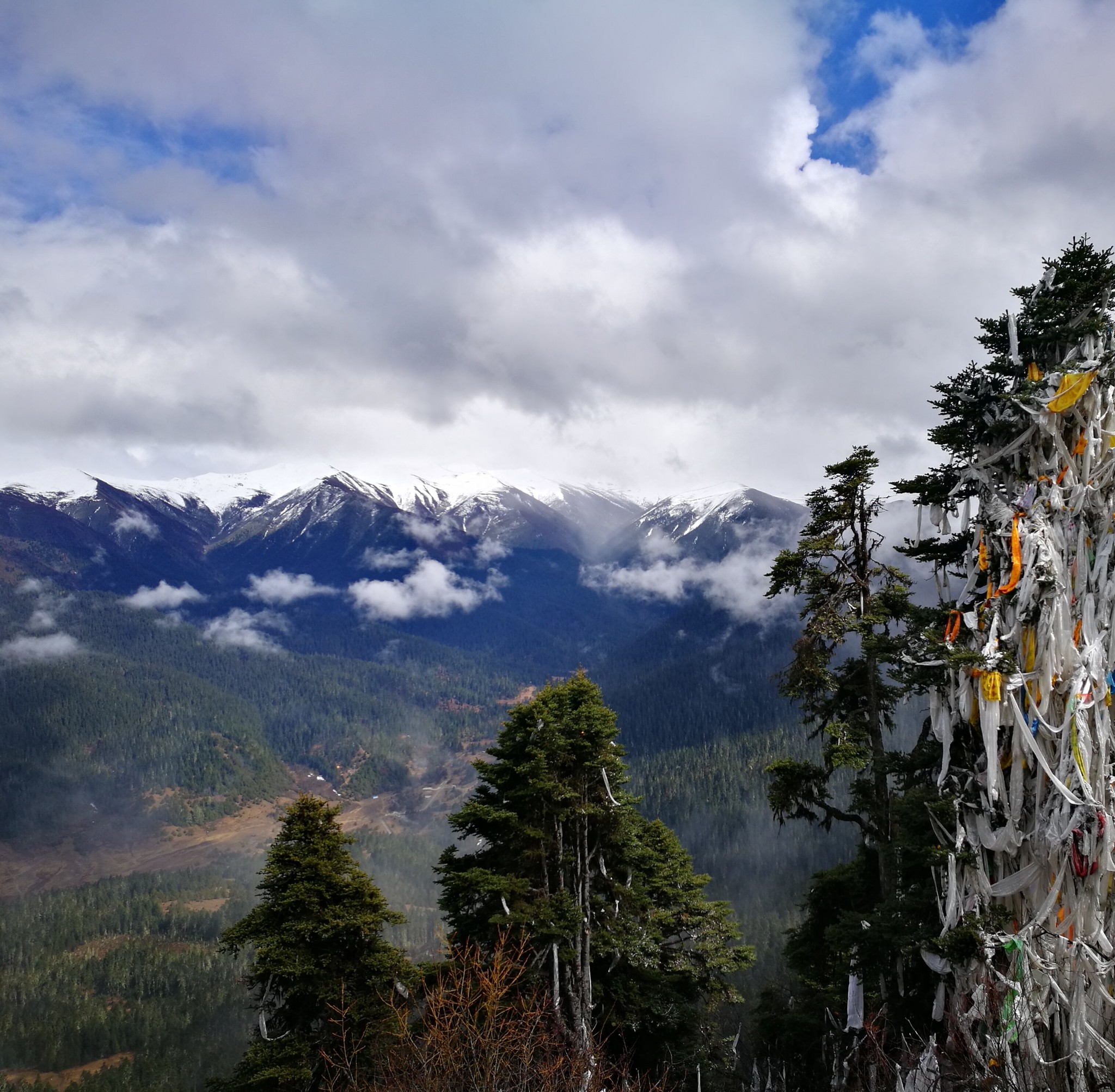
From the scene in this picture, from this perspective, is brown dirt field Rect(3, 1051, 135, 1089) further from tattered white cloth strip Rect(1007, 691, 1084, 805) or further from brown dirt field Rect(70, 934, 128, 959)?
tattered white cloth strip Rect(1007, 691, 1084, 805)

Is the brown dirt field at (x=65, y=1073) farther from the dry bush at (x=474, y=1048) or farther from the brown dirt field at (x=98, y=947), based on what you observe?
the dry bush at (x=474, y=1048)

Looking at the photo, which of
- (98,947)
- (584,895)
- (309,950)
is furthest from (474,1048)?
(98,947)

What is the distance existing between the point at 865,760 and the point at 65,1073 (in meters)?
132

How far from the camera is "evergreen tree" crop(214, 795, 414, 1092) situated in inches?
738

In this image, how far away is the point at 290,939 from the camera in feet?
62.6

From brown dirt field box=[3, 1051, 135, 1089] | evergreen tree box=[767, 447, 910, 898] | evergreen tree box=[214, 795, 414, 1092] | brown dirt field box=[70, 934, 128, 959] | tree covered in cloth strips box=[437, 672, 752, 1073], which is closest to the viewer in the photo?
evergreen tree box=[767, 447, 910, 898]

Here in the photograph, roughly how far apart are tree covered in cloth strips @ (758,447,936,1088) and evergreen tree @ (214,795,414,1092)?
36.3ft

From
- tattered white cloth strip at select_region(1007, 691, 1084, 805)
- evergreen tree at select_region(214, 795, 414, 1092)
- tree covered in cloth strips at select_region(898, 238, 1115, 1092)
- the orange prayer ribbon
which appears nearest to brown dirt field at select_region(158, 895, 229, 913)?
evergreen tree at select_region(214, 795, 414, 1092)

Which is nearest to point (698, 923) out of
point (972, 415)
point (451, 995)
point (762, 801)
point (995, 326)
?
point (451, 995)

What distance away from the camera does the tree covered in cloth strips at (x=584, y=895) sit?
22734 millimetres

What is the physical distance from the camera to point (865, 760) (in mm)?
17297

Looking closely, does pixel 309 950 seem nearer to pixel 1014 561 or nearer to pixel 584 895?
pixel 584 895

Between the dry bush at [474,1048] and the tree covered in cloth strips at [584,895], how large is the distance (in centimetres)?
140

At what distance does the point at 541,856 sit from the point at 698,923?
7229 millimetres
